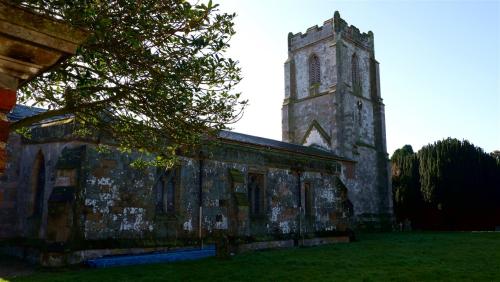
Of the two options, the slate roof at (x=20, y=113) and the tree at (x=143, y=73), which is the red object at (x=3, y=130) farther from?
the slate roof at (x=20, y=113)

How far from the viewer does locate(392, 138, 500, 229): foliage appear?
33.4 metres

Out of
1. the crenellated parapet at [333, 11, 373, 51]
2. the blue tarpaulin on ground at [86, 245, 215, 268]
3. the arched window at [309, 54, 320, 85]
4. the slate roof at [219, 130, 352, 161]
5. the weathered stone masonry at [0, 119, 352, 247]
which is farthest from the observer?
the arched window at [309, 54, 320, 85]

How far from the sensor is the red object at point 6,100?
8.87 ft

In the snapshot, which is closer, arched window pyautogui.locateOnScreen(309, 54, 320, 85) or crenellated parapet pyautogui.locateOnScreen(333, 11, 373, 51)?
crenellated parapet pyautogui.locateOnScreen(333, 11, 373, 51)

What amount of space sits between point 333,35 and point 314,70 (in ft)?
11.1

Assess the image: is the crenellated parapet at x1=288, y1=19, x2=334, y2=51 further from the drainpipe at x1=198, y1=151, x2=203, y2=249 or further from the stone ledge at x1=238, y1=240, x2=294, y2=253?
the drainpipe at x1=198, y1=151, x2=203, y2=249

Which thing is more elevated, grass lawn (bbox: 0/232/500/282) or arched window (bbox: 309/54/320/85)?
arched window (bbox: 309/54/320/85)

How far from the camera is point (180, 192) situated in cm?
1642

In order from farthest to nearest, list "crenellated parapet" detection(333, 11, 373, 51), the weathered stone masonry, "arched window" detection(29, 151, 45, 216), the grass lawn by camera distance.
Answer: "crenellated parapet" detection(333, 11, 373, 51), "arched window" detection(29, 151, 45, 216), the weathered stone masonry, the grass lawn

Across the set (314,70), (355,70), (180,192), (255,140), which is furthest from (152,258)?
(355,70)

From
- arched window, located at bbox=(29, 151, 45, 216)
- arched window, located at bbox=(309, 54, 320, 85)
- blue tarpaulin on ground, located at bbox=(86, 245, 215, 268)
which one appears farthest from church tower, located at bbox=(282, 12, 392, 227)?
arched window, located at bbox=(29, 151, 45, 216)

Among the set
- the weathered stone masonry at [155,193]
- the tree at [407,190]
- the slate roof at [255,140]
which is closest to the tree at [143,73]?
the weathered stone masonry at [155,193]

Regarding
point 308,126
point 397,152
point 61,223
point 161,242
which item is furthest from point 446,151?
point 61,223

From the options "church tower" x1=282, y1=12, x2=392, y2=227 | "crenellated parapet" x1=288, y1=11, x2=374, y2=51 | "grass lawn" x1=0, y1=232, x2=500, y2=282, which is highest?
"crenellated parapet" x1=288, y1=11, x2=374, y2=51
